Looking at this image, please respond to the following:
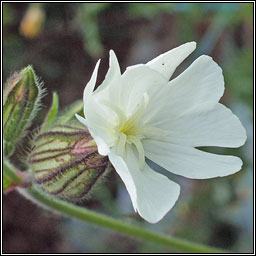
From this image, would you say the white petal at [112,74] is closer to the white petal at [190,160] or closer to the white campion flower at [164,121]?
the white campion flower at [164,121]

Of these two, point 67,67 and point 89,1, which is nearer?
point 89,1

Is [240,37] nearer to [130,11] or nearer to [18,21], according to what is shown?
[130,11]

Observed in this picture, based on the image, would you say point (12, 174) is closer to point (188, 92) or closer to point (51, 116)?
point (51, 116)

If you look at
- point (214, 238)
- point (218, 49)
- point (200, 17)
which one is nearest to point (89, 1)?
point (200, 17)

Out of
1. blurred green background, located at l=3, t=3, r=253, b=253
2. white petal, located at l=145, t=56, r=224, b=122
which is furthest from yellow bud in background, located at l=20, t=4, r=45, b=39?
white petal, located at l=145, t=56, r=224, b=122

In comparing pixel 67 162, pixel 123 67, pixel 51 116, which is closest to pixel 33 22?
pixel 123 67

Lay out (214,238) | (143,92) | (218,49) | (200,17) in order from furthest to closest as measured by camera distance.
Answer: (218,49) → (200,17) → (214,238) → (143,92)

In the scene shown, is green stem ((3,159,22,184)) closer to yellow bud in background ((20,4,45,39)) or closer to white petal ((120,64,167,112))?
white petal ((120,64,167,112))

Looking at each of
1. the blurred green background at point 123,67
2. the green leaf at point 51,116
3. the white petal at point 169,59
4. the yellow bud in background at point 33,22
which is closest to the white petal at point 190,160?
the white petal at point 169,59
